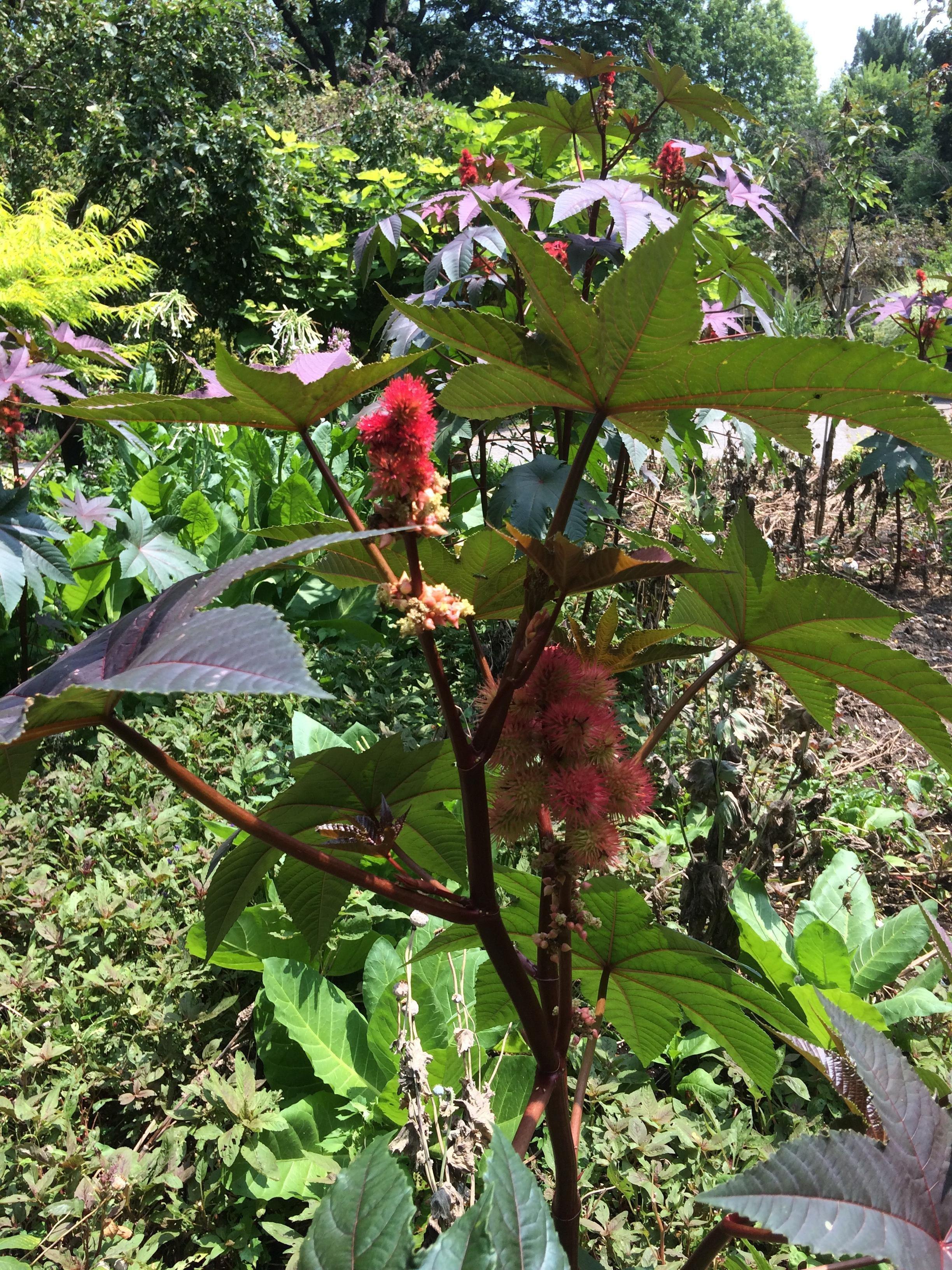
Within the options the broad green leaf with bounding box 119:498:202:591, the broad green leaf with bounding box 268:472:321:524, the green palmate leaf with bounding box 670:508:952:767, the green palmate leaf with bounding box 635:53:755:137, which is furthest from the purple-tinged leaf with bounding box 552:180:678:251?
the broad green leaf with bounding box 268:472:321:524

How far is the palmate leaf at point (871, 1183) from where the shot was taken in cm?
44

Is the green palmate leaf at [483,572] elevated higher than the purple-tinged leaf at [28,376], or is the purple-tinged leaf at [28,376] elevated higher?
the purple-tinged leaf at [28,376]

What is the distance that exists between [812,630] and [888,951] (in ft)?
4.31

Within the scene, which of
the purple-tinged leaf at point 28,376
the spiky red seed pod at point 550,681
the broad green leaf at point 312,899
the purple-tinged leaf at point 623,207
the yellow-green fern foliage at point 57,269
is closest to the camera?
the spiky red seed pod at point 550,681

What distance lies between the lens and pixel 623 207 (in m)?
1.44

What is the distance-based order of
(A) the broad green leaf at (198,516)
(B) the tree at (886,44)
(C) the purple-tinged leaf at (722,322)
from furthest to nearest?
(B) the tree at (886,44) < (A) the broad green leaf at (198,516) < (C) the purple-tinged leaf at (722,322)

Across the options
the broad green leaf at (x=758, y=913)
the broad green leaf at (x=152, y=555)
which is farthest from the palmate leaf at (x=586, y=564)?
the broad green leaf at (x=152, y=555)

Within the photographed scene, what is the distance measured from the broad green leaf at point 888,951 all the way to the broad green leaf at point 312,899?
4.45 ft

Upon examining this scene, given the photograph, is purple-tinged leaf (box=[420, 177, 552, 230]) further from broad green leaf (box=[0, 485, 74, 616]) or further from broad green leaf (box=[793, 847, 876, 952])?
broad green leaf (box=[793, 847, 876, 952])

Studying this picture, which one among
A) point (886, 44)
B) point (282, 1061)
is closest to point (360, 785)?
point (282, 1061)

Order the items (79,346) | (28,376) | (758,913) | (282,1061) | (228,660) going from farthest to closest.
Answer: (79,346) → (28,376) → (758,913) → (282,1061) → (228,660)

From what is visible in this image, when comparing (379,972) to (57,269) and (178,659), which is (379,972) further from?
(57,269)

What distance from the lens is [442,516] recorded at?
1.60 feet

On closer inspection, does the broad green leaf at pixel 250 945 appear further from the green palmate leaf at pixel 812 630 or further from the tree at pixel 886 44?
the tree at pixel 886 44
